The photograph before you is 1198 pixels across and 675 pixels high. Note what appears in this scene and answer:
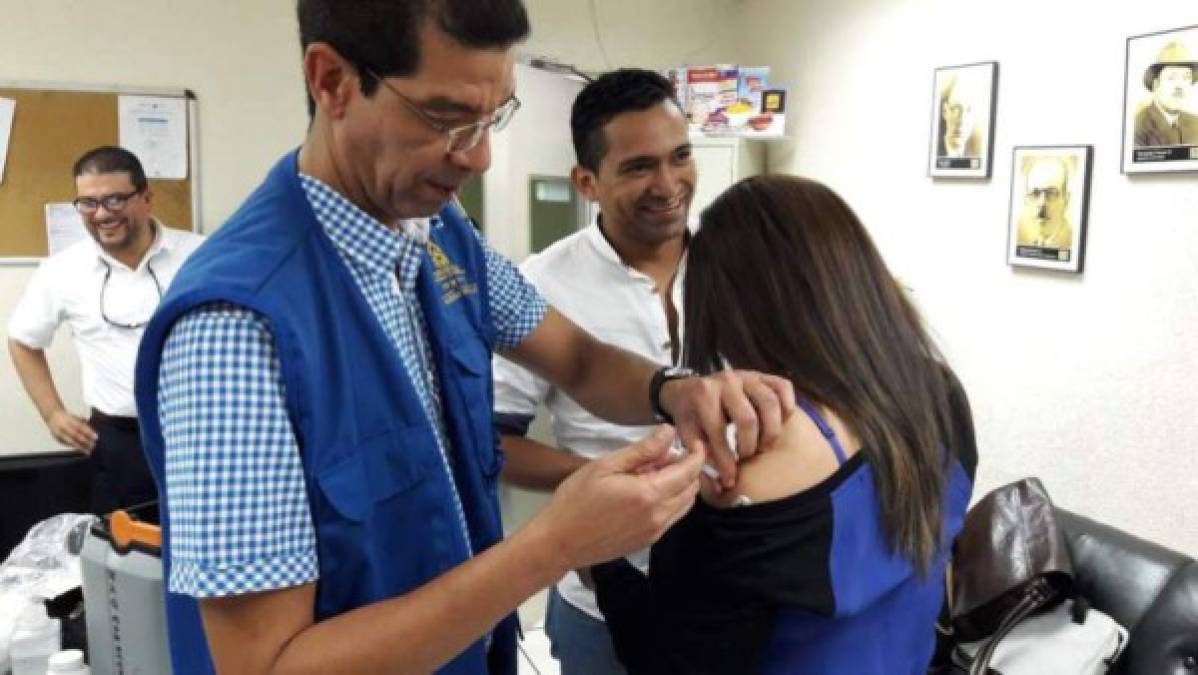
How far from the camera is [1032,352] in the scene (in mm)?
3006

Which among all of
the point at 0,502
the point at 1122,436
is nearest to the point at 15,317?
the point at 0,502

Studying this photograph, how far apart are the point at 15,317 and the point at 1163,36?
12.9 feet

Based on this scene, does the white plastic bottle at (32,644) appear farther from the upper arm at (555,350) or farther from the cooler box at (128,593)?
the upper arm at (555,350)

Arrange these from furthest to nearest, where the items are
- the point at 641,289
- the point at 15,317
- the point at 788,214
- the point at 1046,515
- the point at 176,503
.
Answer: the point at 15,317, the point at 1046,515, the point at 641,289, the point at 788,214, the point at 176,503

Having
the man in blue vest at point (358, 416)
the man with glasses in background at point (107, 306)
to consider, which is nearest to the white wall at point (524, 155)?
the man with glasses in background at point (107, 306)

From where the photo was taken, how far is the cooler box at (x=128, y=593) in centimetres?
128

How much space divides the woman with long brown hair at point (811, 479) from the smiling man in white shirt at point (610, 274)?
453mm

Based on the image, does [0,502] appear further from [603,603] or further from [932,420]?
[932,420]

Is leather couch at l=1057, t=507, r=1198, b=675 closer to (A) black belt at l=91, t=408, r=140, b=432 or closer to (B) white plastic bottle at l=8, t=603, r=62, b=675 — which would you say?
(B) white plastic bottle at l=8, t=603, r=62, b=675

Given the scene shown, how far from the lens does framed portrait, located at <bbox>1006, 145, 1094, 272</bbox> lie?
2.79 meters

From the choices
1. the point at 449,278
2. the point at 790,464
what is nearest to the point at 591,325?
the point at 449,278

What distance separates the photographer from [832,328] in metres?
1.08

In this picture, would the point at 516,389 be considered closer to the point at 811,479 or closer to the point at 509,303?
the point at 509,303

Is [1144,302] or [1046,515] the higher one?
[1144,302]
